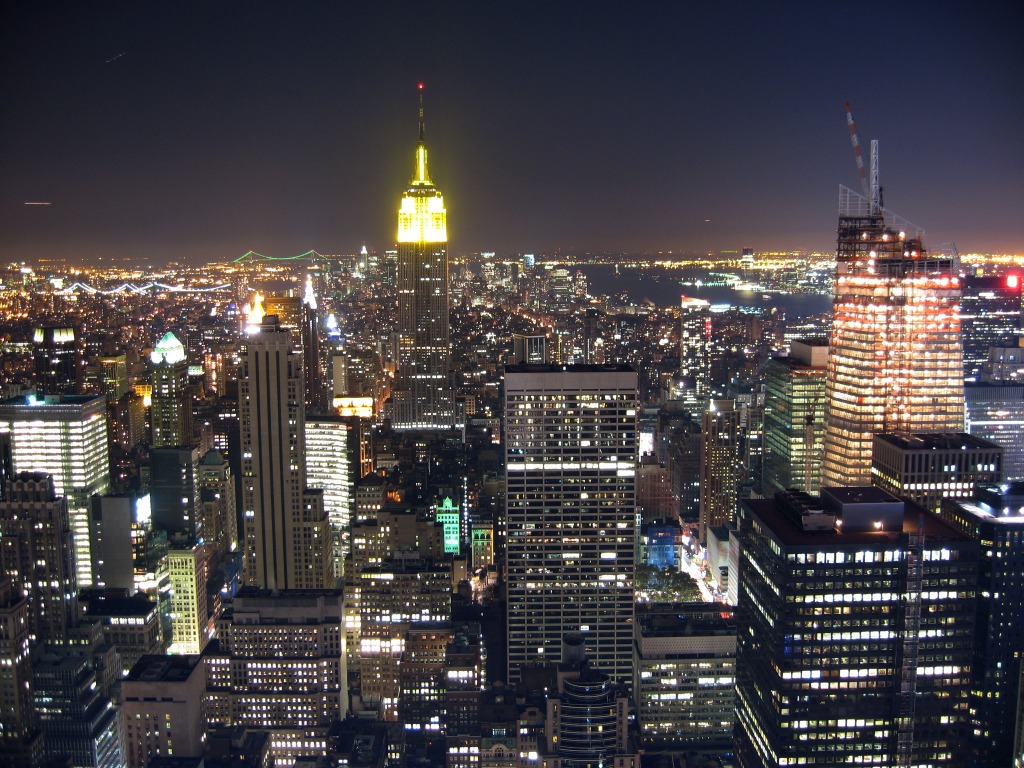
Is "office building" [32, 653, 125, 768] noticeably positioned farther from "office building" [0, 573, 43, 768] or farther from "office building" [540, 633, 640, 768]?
"office building" [540, 633, 640, 768]

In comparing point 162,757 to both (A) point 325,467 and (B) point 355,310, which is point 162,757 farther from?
(B) point 355,310

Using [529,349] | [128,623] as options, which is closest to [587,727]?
[128,623]

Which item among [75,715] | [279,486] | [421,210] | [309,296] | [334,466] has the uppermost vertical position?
[421,210]

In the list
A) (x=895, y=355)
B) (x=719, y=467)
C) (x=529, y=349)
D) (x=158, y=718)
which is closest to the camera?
(x=158, y=718)

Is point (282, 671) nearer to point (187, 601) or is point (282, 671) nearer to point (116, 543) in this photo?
point (187, 601)

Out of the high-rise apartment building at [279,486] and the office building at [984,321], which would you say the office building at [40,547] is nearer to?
the high-rise apartment building at [279,486]

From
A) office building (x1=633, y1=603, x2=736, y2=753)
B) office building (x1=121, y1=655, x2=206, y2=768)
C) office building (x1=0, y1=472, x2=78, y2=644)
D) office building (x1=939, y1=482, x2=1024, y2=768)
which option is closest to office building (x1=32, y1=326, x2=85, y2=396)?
office building (x1=0, y1=472, x2=78, y2=644)
